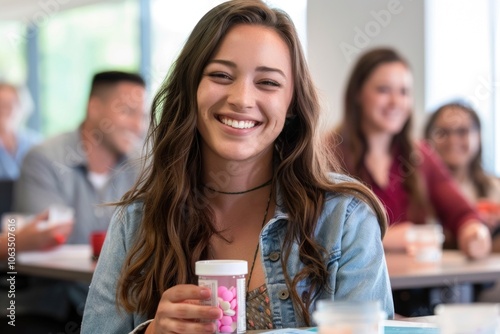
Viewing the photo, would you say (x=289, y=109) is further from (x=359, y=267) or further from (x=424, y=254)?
(x=424, y=254)

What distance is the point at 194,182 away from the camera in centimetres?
187

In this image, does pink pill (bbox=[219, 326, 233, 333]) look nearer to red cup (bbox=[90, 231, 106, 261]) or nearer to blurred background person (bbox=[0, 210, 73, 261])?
red cup (bbox=[90, 231, 106, 261])

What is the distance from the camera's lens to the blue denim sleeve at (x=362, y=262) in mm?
1621

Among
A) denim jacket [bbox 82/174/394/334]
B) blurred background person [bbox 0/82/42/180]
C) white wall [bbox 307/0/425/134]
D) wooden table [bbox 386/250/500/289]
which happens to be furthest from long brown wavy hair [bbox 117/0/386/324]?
blurred background person [bbox 0/82/42/180]

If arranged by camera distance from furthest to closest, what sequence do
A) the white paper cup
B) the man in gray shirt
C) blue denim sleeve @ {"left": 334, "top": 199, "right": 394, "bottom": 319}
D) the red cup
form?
the man in gray shirt
the white paper cup
the red cup
blue denim sleeve @ {"left": 334, "top": 199, "right": 394, "bottom": 319}

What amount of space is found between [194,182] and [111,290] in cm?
32

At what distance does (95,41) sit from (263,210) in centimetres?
745

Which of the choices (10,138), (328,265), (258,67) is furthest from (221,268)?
(10,138)

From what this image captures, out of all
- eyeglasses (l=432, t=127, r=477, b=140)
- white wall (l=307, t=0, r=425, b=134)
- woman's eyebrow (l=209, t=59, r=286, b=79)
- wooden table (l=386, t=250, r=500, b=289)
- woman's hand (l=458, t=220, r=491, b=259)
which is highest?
white wall (l=307, t=0, r=425, b=134)

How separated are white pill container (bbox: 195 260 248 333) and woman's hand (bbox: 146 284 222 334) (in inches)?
0.5

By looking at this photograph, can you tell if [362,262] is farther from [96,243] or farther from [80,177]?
[80,177]

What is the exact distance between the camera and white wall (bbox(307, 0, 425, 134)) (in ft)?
19.4

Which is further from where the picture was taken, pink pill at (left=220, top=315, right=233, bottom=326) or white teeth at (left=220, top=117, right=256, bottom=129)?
white teeth at (left=220, top=117, right=256, bottom=129)

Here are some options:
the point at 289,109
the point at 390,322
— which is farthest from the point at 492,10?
the point at 390,322
